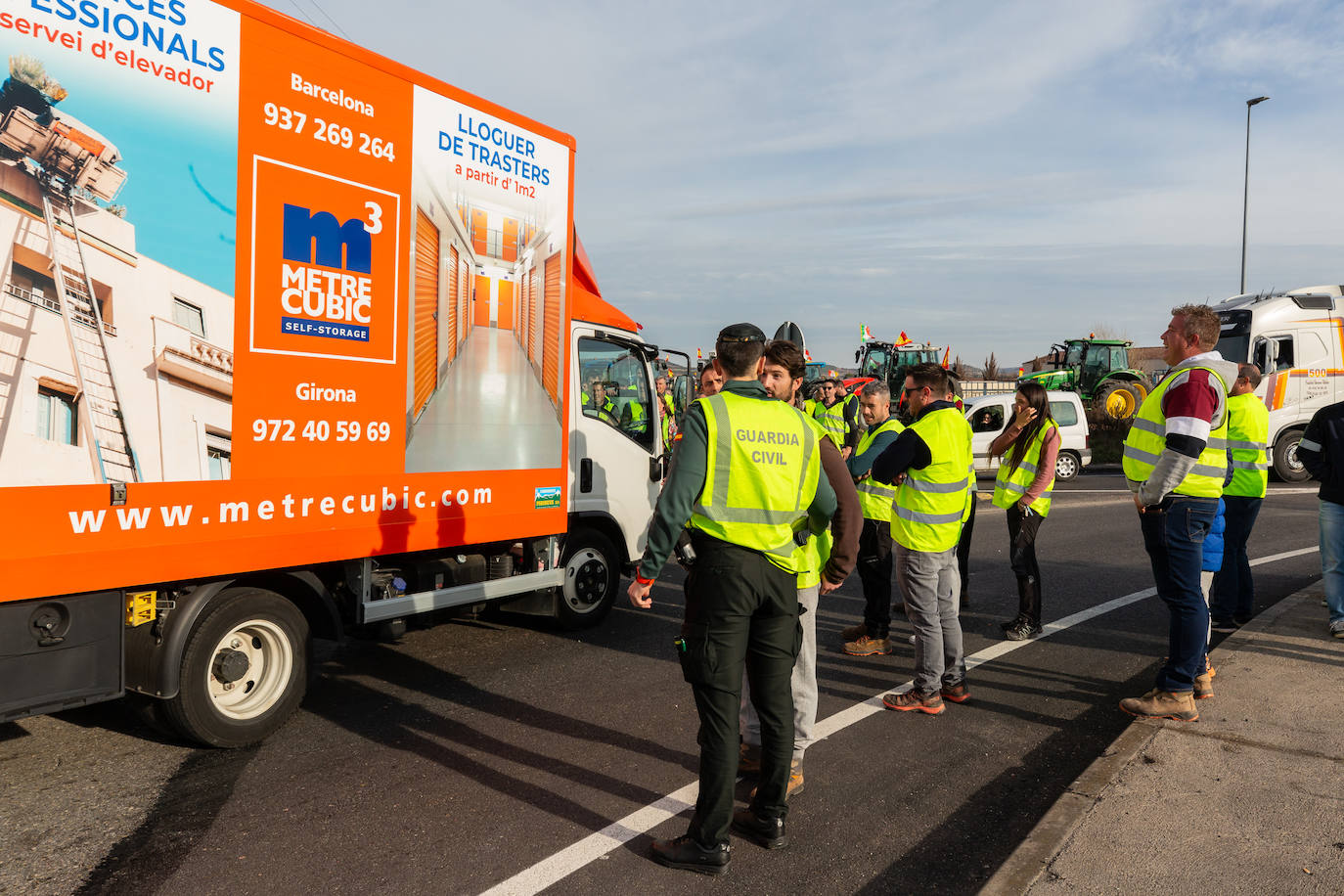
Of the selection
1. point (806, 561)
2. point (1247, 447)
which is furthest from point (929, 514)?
point (1247, 447)

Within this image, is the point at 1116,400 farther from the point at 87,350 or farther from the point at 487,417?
the point at 87,350

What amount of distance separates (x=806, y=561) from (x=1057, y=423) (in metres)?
16.1

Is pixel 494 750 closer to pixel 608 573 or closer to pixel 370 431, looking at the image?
pixel 370 431

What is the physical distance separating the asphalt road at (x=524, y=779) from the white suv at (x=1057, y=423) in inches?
498

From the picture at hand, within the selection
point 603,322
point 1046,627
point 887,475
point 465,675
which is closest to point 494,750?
point 465,675

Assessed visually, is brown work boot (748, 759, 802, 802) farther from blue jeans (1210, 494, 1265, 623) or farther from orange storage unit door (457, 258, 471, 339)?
blue jeans (1210, 494, 1265, 623)

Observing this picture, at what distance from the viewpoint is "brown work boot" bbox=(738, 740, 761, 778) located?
12.9 ft

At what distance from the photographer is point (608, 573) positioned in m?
6.86

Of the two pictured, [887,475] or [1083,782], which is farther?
[887,475]

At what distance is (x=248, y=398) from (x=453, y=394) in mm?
1279

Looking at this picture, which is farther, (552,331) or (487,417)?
(552,331)

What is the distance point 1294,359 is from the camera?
18719 millimetres

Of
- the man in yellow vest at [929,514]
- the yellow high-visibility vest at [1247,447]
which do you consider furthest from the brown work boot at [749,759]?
the yellow high-visibility vest at [1247,447]

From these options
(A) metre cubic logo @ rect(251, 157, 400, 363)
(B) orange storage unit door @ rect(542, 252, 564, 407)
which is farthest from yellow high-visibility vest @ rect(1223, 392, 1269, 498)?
(A) metre cubic logo @ rect(251, 157, 400, 363)
